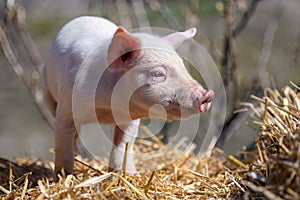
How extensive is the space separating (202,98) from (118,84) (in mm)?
367

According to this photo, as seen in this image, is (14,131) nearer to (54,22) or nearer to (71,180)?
(54,22)

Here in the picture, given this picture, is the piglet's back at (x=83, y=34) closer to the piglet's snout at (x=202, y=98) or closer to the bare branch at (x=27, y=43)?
the piglet's snout at (x=202, y=98)

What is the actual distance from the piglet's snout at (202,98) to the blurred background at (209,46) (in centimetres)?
117

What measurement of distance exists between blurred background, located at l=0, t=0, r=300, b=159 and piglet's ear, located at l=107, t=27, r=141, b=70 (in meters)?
1.11

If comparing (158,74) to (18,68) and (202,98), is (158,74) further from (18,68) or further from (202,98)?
(18,68)

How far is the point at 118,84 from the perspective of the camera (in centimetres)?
212

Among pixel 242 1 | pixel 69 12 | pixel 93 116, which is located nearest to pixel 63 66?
pixel 93 116

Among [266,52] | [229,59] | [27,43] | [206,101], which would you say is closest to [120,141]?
[206,101]

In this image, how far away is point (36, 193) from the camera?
1.94 metres

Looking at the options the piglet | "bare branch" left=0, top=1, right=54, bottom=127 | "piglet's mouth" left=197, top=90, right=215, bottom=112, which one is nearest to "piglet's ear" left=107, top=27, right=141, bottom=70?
the piglet

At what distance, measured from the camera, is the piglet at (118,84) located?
2010mm

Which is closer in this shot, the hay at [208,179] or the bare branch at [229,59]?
the hay at [208,179]

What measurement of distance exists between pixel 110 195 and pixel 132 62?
567mm

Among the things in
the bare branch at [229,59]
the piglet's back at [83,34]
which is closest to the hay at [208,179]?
the piglet's back at [83,34]
